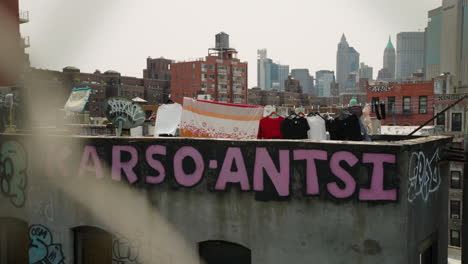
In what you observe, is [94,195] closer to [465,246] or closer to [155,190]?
[155,190]

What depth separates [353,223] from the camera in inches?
305

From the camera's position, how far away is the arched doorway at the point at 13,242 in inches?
453

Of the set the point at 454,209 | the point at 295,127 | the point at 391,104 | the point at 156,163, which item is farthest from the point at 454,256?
the point at 391,104

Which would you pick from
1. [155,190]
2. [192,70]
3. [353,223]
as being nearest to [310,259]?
[353,223]

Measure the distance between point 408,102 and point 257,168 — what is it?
62741mm

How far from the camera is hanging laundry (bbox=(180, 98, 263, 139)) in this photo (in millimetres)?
11953

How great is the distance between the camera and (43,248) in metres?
10.5

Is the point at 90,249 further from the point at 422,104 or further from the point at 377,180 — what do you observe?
the point at 422,104

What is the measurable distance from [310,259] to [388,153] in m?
2.37

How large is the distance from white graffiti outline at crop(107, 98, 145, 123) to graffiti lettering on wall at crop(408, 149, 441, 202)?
23.1 feet

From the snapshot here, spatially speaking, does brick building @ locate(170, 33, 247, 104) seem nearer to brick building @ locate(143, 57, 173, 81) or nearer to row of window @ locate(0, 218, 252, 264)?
brick building @ locate(143, 57, 173, 81)

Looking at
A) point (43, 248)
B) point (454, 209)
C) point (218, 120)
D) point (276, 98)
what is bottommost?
point (454, 209)

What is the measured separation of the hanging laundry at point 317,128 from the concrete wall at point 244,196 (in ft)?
8.24

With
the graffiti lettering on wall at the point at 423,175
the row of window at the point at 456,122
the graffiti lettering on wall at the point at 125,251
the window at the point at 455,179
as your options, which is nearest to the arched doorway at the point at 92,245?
the graffiti lettering on wall at the point at 125,251
